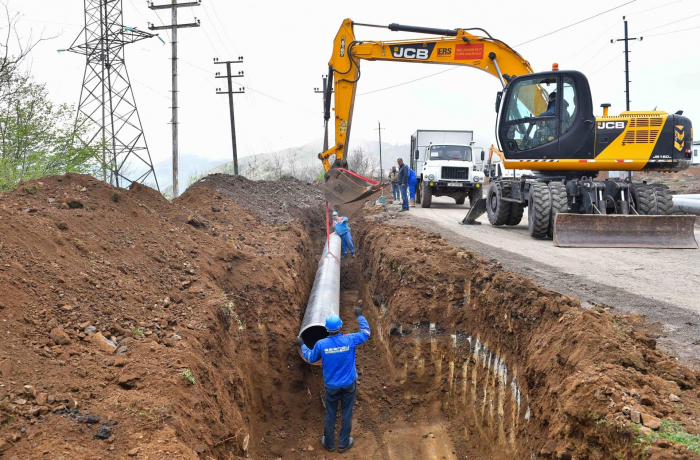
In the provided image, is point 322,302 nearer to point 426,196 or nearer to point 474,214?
point 474,214

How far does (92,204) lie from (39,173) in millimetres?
4195

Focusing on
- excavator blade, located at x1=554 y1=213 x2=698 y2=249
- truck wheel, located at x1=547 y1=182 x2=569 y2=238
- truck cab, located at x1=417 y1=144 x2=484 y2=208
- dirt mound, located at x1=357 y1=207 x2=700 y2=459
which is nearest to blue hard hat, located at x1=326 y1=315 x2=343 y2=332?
dirt mound, located at x1=357 y1=207 x2=700 y2=459

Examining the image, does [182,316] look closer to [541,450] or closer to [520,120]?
[541,450]

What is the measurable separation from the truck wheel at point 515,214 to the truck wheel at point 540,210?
2.18 meters

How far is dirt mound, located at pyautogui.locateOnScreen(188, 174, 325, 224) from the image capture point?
49.0 ft

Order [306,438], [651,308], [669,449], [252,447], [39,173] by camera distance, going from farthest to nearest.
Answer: [39,173] → [306,438] → [252,447] → [651,308] → [669,449]

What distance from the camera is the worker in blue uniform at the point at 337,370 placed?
6688mm

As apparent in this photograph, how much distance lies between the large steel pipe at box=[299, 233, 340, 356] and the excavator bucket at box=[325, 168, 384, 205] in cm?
151

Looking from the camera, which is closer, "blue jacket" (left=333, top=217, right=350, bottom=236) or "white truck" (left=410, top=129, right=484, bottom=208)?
"blue jacket" (left=333, top=217, right=350, bottom=236)

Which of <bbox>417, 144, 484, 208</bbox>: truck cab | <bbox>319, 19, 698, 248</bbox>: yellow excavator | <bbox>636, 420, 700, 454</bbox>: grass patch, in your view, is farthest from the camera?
<bbox>417, 144, 484, 208</bbox>: truck cab

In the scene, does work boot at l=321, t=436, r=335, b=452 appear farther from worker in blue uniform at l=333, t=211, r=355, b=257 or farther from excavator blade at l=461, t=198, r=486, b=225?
excavator blade at l=461, t=198, r=486, b=225

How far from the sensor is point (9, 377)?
12.2ft

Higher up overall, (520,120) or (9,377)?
(520,120)

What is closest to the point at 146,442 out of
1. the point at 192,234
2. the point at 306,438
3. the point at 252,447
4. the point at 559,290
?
the point at 252,447
